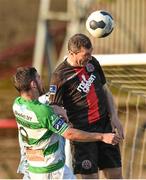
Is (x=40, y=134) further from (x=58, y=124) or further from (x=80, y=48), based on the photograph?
(x=80, y=48)

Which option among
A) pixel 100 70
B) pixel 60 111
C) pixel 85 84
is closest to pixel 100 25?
pixel 100 70

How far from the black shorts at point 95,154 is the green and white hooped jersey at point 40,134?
37 cm

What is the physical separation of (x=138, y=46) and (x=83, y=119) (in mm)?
10213

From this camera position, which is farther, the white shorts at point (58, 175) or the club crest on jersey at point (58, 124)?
the white shorts at point (58, 175)

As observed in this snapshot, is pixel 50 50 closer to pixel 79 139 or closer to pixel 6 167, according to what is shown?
pixel 6 167

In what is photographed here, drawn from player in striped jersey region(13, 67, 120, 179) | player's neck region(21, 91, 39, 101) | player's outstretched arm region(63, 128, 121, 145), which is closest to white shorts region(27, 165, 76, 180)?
player in striped jersey region(13, 67, 120, 179)

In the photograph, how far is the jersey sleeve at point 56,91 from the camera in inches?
268

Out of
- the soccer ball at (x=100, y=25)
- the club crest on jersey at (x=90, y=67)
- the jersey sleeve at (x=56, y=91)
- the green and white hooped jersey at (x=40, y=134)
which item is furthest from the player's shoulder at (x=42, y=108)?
the soccer ball at (x=100, y=25)

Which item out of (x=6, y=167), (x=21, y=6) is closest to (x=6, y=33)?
(x=21, y=6)

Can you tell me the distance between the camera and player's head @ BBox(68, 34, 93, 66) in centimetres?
673

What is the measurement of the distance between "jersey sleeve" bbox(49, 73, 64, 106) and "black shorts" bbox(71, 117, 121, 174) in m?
0.34

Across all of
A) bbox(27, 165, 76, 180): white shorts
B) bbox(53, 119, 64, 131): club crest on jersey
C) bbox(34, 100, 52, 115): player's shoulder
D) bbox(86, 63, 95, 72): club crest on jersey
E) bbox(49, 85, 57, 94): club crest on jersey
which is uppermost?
bbox(86, 63, 95, 72): club crest on jersey

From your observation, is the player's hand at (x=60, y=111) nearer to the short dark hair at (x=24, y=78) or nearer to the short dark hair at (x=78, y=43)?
the short dark hair at (x=24, y=78)

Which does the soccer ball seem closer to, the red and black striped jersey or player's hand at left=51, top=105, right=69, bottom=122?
the red and black striped jersey
